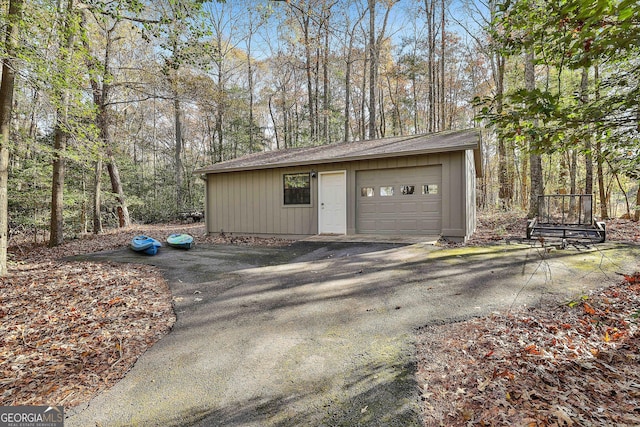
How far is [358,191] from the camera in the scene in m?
8.40

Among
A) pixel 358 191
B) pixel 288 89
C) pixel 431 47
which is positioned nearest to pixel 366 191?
pixel 358 191

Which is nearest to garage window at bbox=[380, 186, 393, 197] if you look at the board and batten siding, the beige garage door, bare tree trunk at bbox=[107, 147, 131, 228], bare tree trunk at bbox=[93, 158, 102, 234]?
the beige garage door

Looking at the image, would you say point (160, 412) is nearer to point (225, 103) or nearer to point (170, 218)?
point (225, 103)

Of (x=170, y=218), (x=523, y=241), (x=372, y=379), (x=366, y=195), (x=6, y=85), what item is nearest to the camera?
(x=372, y=379)

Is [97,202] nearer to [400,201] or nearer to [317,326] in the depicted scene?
[400,201]

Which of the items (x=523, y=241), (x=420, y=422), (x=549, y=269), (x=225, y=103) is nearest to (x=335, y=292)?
(x=420, y=422)

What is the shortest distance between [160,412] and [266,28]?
2100 cm

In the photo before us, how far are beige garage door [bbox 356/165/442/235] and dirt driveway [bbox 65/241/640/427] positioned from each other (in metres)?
1.49

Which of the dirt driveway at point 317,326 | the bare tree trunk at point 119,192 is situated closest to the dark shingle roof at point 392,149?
the dirt driveway at point 317,326

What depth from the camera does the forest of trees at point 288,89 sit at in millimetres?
2584

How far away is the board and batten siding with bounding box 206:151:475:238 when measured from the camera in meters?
7.15

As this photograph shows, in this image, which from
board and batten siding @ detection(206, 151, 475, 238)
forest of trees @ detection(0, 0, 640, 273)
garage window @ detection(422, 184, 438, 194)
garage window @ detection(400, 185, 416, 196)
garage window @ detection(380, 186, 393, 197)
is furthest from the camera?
garage window @ detection(380, 186, 393, 197)

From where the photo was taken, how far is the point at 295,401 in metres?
2.01

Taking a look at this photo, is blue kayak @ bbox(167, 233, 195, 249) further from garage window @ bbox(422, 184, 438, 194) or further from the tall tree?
garage window @ bbox(422, 184, 438, 194)
